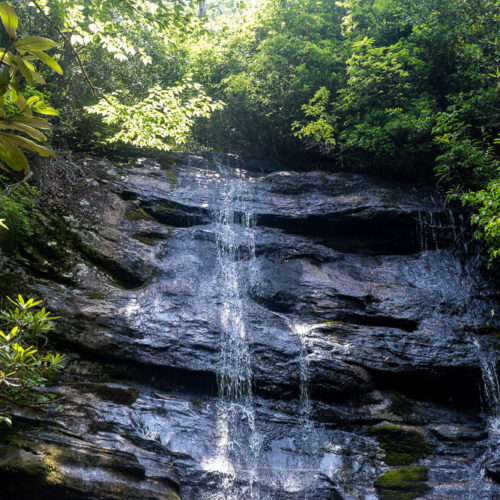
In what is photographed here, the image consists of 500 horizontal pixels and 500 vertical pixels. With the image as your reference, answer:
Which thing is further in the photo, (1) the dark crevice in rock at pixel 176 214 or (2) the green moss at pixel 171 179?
(2) the green moss at pixel 171 179

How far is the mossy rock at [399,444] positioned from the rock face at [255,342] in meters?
0.04

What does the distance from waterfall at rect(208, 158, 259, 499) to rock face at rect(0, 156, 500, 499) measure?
0.09 ft

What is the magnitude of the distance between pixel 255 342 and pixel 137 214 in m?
3.92

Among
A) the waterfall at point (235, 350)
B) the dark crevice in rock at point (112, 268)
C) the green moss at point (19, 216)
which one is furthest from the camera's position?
the dark crevice in rock at point (112, 268)

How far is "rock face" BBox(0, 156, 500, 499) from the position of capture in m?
5.03

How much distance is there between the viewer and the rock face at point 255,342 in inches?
198

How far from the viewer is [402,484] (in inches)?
206

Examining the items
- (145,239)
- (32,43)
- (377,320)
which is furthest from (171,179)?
(32,43)

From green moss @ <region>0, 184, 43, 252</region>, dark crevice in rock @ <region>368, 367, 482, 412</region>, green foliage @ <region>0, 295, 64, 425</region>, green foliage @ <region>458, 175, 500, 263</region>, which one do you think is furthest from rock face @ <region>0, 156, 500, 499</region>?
green foliage @ <region>458, 175, 500, 263</region>

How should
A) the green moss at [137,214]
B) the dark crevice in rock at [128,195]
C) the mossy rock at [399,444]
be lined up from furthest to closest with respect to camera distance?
the dark crevice in rock at [128,195] → the green moss at [137,214] → the mossy rock at [399,444]

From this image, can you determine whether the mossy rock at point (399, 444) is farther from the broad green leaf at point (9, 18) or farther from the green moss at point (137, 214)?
the broad green leaf at point (9, 18)

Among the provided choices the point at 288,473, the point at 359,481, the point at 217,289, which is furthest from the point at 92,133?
the point at 359,481

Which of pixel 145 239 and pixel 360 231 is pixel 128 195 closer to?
pixel 145 239

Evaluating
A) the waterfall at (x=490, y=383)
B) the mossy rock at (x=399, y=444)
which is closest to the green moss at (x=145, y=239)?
the mossy rock at (x=399, y=444)
